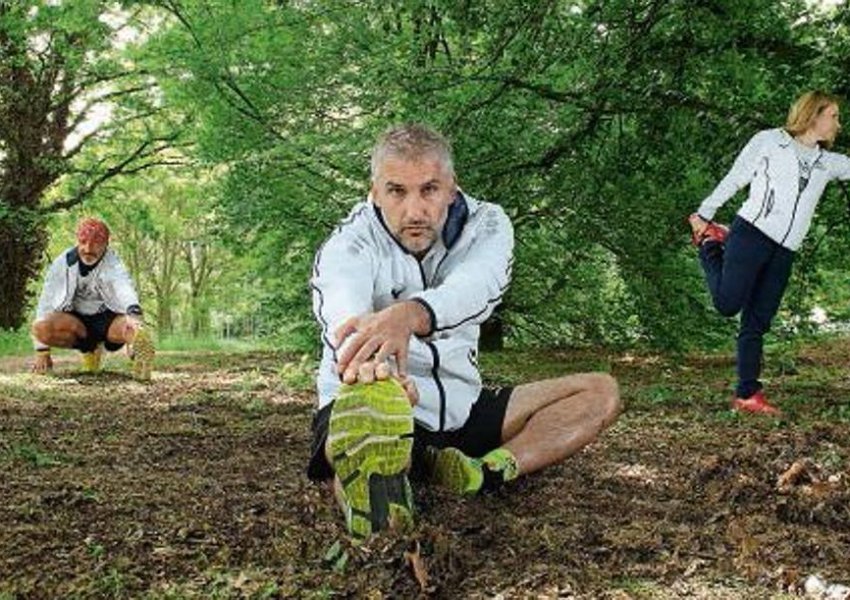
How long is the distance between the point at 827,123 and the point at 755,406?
1.61 metres

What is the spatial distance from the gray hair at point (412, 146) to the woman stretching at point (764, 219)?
2.96m

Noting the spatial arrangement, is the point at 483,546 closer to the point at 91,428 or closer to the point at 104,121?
the point at 91,428

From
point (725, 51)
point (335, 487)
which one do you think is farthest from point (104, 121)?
point (335, 487)

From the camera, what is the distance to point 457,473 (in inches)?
124

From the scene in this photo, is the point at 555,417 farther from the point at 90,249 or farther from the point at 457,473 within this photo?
the point at 90,249

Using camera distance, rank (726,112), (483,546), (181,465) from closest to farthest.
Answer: (483,546), (181,465), (726,112)

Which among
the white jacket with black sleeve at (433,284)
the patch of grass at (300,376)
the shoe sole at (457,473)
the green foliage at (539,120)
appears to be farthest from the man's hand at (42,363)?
the shoe sole at (457,473)

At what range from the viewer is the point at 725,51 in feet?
21.0

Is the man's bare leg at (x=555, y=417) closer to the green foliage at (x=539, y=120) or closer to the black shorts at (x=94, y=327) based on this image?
the green foliage at (x=539, y=120)

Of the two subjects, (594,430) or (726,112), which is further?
(726,112)

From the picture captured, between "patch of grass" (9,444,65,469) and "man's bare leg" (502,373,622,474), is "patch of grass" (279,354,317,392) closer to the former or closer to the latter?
"patch of grass" (9,444,65,469)

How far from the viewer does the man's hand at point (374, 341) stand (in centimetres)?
249

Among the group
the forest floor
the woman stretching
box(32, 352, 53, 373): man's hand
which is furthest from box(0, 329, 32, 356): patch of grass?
the woman stretching

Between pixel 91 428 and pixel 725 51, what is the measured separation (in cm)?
455
